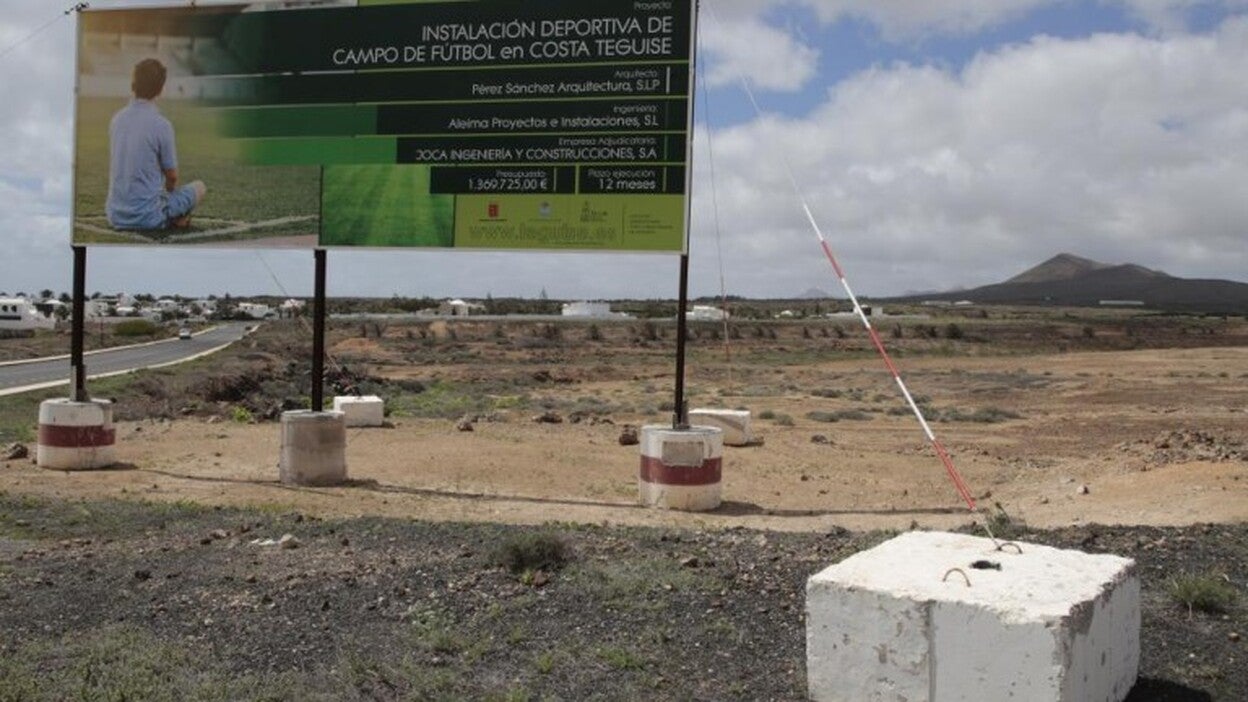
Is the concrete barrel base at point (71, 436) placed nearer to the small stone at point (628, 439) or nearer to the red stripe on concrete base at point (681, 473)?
the red stripe on concrete base at point (681, 473)

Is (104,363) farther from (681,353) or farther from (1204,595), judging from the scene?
(1204,595)

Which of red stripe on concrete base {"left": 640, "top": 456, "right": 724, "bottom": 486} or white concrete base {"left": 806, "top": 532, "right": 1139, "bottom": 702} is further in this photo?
red stripe on concrete base {"left": 640, "top": 456, "right": 724, "bottom": 486}

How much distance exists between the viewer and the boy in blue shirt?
1502 cm

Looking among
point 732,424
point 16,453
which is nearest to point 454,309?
point 732,424

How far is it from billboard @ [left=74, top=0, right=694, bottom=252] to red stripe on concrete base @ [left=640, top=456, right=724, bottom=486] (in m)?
2.43

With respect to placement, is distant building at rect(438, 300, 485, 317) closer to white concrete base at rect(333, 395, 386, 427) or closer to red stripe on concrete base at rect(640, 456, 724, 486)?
white concrete base at rect(333, 395, 386, 427)

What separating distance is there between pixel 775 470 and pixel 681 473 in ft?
15.1

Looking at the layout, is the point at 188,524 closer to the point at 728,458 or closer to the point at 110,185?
the point at 110,185

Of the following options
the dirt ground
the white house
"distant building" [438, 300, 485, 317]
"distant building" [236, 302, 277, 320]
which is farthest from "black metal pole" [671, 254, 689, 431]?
"distant building" [236, 302, 277, 320]

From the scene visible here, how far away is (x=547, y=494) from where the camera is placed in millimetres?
14086

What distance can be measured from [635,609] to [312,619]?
75.0 inches

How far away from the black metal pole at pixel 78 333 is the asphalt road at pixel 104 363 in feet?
36.9

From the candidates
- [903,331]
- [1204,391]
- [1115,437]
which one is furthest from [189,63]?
[903,331]

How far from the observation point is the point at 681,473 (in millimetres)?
12539
